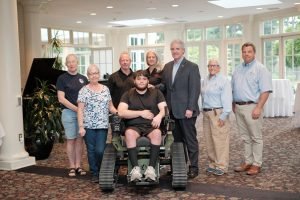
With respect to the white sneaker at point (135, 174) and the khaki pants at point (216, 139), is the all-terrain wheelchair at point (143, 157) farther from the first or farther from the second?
the khaki pants at point (216, 139)

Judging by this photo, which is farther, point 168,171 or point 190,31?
point 190,31

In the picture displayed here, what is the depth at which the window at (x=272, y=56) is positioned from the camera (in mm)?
12570

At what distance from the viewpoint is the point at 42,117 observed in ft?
18.3

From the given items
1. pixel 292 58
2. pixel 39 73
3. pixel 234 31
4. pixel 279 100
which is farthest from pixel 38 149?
pixel 234 31

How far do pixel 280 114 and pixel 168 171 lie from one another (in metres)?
5.72

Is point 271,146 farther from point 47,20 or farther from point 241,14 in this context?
point 47,20

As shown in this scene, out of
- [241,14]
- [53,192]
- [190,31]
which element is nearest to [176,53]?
[53,192]

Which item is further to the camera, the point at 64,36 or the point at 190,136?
the point at 64,36

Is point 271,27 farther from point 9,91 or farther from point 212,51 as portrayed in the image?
point 9,91

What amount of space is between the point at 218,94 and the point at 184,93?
39 centimetres

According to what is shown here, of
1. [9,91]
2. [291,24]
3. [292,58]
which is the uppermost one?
[291,24]

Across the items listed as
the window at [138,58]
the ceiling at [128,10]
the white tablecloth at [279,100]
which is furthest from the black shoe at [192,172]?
the window at [138,58]

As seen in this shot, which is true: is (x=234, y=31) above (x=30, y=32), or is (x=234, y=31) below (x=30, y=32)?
above

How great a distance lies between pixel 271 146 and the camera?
609cm
